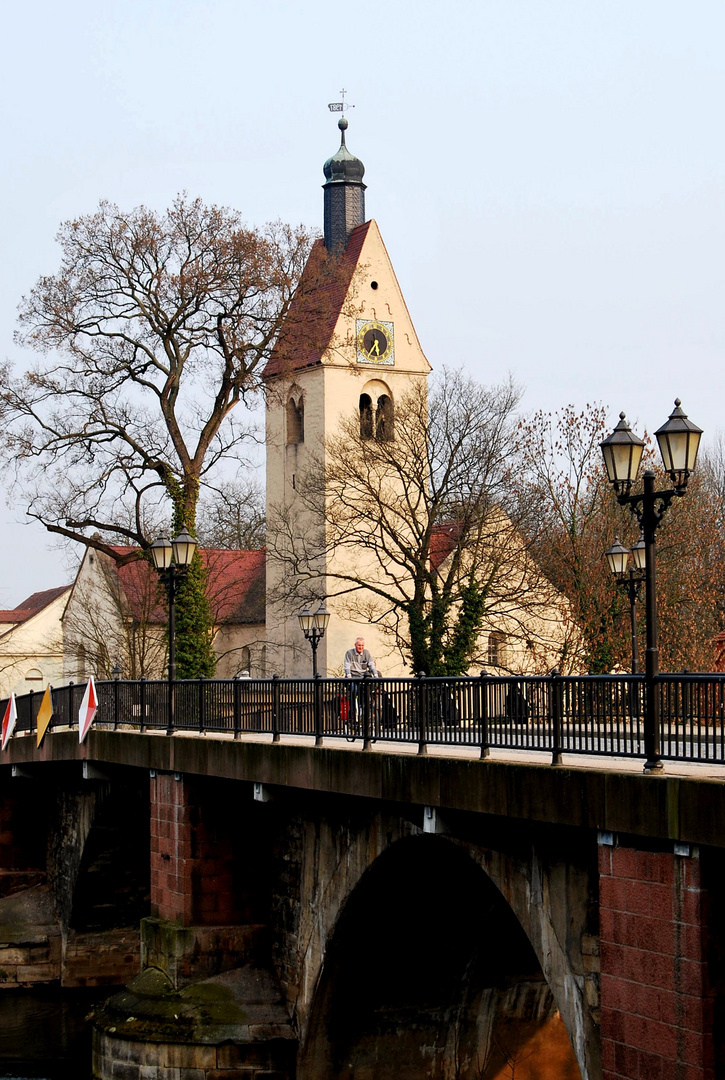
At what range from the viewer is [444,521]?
43.6 meters

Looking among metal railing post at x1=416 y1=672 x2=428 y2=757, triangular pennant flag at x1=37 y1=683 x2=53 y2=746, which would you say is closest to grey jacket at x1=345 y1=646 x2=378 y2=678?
metal railing post at x1=416 y1=672 x2=428 y2=757

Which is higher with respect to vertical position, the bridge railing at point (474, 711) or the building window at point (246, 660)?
the building window at point (246, 660)

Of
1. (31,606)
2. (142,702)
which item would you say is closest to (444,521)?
(142,702)

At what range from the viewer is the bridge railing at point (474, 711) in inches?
412

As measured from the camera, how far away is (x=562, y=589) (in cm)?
3769

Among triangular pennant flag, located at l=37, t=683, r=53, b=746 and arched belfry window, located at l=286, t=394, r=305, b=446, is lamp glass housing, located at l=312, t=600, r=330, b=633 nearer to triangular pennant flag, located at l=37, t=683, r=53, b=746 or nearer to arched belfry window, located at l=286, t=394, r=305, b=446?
triangular pennant flag, located at l=37, t=683, r=53, b=746

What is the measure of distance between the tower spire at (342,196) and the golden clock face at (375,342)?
13.2ft

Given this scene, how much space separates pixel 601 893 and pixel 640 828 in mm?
855

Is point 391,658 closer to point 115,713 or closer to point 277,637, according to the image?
point 277,637

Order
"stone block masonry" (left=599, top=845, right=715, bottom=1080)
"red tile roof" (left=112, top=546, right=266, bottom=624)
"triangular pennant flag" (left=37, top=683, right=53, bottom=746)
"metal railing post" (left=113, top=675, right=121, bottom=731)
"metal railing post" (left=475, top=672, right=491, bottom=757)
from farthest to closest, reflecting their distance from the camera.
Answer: "red tile roof" (left=112, top=546, right=266, bottom=624)
"triangular pennant flag" (left=37, top=683, right=53, bottom=746)
"metal railing post" (left=113, top=675, right=121, bottom=731)
"metal railing post" (left=475, top=672, right=491, bottom=757)
"stone block masonry" (left=599, top=845, right=715, bottom=1080)

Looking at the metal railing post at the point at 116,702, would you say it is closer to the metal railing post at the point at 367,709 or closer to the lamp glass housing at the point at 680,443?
the metal railing post at the point at 367,709

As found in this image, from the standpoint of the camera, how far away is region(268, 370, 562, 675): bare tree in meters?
41.2

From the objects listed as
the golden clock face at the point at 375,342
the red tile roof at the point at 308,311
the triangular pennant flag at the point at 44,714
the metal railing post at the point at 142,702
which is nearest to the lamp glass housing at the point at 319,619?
the triangular pennant flag at the point at 44,714

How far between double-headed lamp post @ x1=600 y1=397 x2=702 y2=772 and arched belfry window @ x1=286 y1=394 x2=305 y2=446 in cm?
4511
